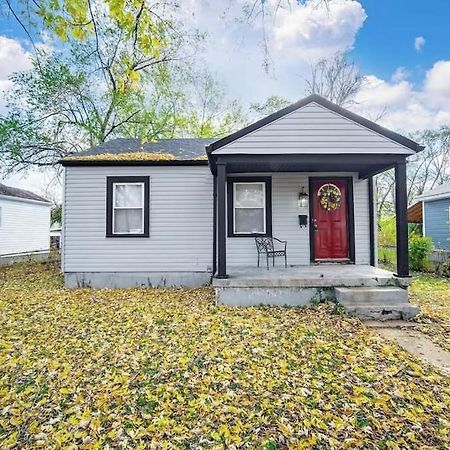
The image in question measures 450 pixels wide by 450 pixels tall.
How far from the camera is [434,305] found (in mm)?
6387

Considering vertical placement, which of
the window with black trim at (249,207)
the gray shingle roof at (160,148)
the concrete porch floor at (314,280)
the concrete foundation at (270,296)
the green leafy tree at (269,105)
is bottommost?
the concrete foundation at (270,296)

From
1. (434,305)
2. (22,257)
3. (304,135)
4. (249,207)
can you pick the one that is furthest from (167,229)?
(22,257)

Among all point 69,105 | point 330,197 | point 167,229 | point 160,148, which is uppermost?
point 69,105

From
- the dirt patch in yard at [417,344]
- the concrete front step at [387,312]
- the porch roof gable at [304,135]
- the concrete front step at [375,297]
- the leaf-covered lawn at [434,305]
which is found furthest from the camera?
the porch roof gable at [304,135]

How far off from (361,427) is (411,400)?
698 mm

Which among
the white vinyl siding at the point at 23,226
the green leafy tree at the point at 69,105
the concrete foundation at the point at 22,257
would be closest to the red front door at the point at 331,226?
the green leafy tree at the point at 69,105

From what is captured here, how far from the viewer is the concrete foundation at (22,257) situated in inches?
572

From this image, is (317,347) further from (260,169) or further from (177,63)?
(177,63)

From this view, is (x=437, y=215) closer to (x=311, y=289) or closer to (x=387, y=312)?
(x=387, y=312)

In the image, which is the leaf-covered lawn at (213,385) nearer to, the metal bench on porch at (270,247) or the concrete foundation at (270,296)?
the concrete foundation at (270,296)

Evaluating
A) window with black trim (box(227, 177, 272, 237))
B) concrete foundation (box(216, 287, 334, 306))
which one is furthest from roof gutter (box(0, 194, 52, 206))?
concrete foundation (box(216, 287, 334, 306))

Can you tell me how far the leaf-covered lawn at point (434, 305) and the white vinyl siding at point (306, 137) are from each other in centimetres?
321

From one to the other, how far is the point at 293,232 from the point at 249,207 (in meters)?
1.26

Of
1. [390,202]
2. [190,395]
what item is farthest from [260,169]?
[390,202]
